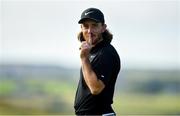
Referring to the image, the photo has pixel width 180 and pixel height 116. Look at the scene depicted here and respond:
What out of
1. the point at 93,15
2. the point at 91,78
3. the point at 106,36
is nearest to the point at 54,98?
the point at 106,36

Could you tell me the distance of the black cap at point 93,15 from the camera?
840 centimetres

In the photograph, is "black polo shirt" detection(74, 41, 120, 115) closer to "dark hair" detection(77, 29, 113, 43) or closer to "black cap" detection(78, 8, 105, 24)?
"dark hair" detection(77, 29, 113, 43)

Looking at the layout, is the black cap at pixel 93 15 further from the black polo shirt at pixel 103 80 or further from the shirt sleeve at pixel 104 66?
the shirt sleeve at pixel 104 66

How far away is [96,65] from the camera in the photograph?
8.34 metres

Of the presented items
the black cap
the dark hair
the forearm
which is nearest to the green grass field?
the dark hair

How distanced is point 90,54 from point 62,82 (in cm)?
3534

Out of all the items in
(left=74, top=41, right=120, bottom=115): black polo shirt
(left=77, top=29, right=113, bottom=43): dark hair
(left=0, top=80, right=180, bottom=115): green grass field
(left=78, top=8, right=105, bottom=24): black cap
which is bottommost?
(left=0, top=80, right=180, bottom=115): green grass field

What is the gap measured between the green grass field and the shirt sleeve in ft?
66.7

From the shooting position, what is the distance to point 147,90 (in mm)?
40438

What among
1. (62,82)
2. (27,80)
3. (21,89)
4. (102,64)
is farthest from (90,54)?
(62,82)

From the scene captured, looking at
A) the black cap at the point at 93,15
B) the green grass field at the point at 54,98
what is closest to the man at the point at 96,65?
the black cap at the point at 93,15

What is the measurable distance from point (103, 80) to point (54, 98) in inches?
1194

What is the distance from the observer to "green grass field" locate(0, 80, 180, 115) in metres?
31.9

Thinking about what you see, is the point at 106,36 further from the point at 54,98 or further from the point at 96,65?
the point at 54,98
